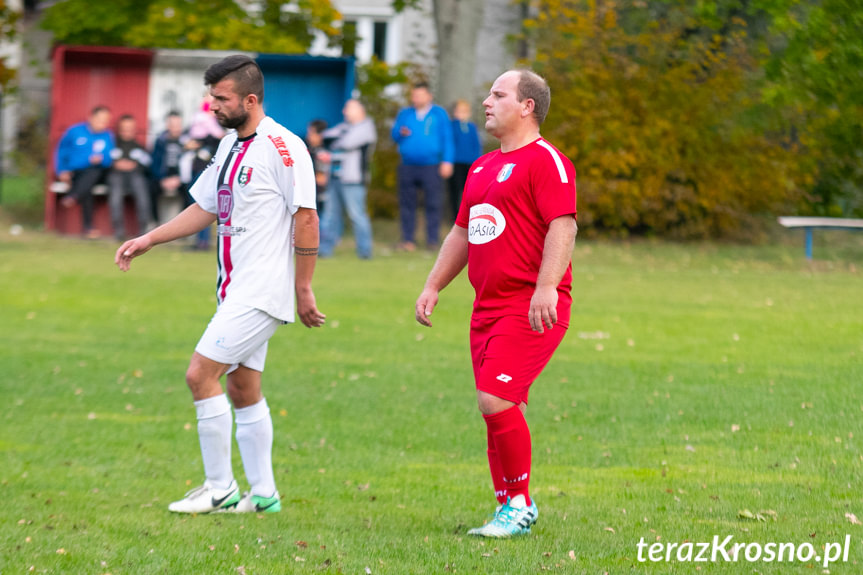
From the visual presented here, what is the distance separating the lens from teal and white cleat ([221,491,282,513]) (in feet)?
19.7

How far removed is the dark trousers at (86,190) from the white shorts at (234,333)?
58.0ft

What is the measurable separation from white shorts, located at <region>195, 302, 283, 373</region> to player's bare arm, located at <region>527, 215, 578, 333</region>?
4.17 feet

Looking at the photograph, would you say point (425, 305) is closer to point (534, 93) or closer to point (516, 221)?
point (516, 221)

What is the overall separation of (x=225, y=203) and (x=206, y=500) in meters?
1.36

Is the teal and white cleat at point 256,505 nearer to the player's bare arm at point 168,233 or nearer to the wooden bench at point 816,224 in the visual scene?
the player's bare arm at point 168,233

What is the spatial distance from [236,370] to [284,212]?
766mm

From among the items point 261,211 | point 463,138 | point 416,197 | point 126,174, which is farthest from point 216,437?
point 126,174

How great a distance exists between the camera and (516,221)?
17.3 ft

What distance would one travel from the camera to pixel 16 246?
808 inches

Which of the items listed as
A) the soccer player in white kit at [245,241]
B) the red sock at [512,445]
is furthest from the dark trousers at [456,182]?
the red sock at [512,445]

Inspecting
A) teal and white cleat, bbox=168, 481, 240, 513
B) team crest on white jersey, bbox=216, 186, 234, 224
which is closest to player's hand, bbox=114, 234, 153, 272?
team crest on white jersey, bbox=216, 186, 234, 224

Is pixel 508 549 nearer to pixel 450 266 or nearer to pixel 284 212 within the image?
pixel 450 266

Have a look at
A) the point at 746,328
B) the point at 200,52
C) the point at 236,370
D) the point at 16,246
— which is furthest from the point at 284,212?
the point at 200,52

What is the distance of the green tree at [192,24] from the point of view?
84.6 feet
